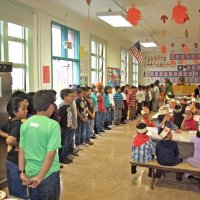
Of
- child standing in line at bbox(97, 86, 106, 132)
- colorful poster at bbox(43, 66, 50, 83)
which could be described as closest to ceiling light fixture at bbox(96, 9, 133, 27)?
colorful poster at bbox(43, 66, 50, 83)

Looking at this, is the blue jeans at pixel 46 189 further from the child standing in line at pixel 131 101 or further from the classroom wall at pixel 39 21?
the child standing in line at pixel 131 101

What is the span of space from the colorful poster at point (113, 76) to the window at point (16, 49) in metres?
5.36

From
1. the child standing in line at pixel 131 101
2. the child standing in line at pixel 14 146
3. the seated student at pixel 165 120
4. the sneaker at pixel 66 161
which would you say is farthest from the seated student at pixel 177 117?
the child standing in line at pixel 131 101

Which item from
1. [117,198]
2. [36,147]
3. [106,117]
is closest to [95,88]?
[106,117]

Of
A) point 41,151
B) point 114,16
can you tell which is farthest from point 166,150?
point 114,16

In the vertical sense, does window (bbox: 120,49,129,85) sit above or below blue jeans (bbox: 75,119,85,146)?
above

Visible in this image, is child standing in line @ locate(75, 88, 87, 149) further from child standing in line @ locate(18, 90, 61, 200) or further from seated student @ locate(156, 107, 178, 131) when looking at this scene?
child standing in line @ locate(18, 90, 61, 200)

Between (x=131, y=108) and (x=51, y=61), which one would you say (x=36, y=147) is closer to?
(x=51, y=61)

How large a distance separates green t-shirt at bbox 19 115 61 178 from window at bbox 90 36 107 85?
7.38 metres

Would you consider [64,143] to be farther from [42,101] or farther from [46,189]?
[42,101]

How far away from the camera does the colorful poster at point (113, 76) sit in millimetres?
11092

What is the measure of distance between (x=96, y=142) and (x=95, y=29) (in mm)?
4534

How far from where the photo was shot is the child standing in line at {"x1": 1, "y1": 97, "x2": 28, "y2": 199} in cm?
262

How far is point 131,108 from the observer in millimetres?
10156
